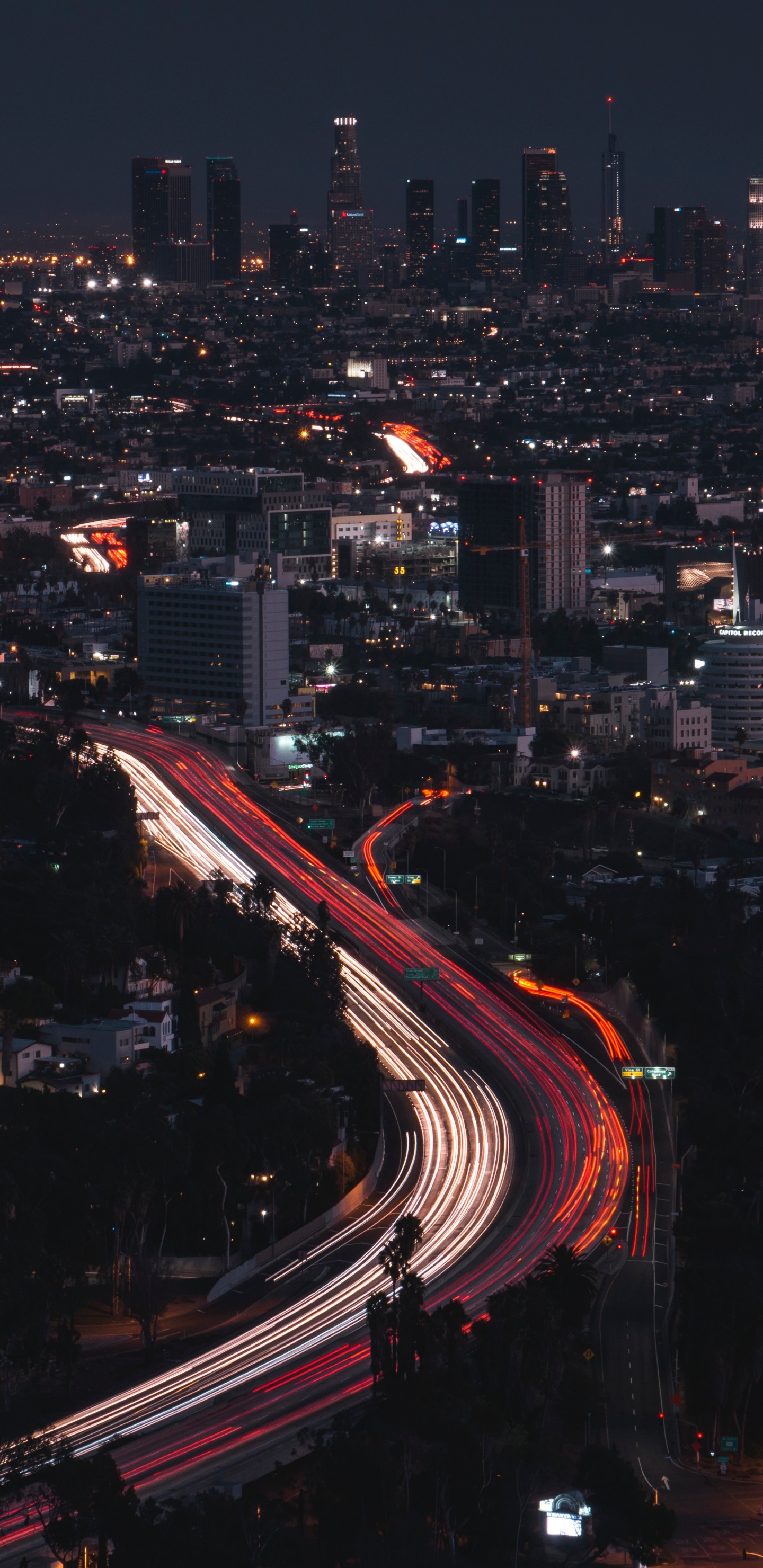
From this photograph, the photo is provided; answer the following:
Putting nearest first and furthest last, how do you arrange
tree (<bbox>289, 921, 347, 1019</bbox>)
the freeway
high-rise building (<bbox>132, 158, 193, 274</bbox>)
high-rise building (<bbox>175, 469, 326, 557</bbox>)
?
the freeway → tree (<bbox>289, 921, 347, 1019</bbox>) → high-rise building (<bbox>175, 469, 326, 557</bbox>) → high-rise building (<bbox>132, 158, 193, 274</bbox>)

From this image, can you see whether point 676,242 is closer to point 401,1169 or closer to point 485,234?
point 485,234

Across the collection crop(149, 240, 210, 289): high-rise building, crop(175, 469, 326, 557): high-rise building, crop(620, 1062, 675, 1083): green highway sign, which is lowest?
crop(620, 1062, 675, 1083): green highway sign

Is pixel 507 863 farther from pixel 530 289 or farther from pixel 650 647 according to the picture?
pixel 530 289

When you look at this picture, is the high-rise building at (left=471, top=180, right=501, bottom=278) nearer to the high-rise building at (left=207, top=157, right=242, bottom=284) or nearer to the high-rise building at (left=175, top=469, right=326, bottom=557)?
the high-rise building at (left=207, top=157, right=242, bottom=284)

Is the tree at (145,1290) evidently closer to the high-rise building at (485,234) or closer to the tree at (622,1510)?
the tree at (622,1510)

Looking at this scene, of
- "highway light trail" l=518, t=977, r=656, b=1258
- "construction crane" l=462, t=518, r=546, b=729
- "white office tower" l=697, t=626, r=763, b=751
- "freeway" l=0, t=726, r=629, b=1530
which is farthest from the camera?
"white office tower" l=697, t=626, r=763, b=751

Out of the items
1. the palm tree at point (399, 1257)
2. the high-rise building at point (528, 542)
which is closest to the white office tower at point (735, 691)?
the high-rise building at point (528, 542)

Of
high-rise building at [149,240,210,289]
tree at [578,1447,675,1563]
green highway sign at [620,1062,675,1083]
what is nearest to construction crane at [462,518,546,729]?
green highway sign at [620,1062,675,1083]
